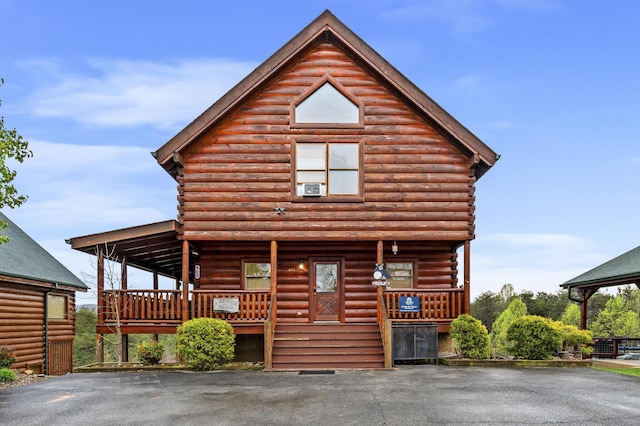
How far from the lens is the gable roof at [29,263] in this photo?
72.1ft

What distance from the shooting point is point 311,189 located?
758 inches

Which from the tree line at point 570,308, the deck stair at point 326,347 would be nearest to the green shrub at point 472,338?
the deck stair at point 326,347

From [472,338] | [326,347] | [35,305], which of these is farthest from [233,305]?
[35,305]

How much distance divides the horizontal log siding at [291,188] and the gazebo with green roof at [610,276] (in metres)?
6.23

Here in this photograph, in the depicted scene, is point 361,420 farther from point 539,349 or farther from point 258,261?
point 258,261

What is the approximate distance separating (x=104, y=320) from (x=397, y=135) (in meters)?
10.8

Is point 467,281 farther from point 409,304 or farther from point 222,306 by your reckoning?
point 222,306

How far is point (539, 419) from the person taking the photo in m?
9.85

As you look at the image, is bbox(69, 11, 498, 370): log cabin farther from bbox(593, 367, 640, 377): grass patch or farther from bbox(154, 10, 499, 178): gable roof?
bbox(593, 367, 640, 377): grass patch

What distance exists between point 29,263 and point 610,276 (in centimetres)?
2176

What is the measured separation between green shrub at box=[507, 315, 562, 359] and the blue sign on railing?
3.02 metres

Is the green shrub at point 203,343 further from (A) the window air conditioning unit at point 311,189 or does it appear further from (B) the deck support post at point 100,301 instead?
(A) the window air conditioning unit at point 311,189

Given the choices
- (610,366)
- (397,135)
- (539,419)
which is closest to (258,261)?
(397,135)

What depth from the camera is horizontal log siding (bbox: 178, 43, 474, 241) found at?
1922 cm
